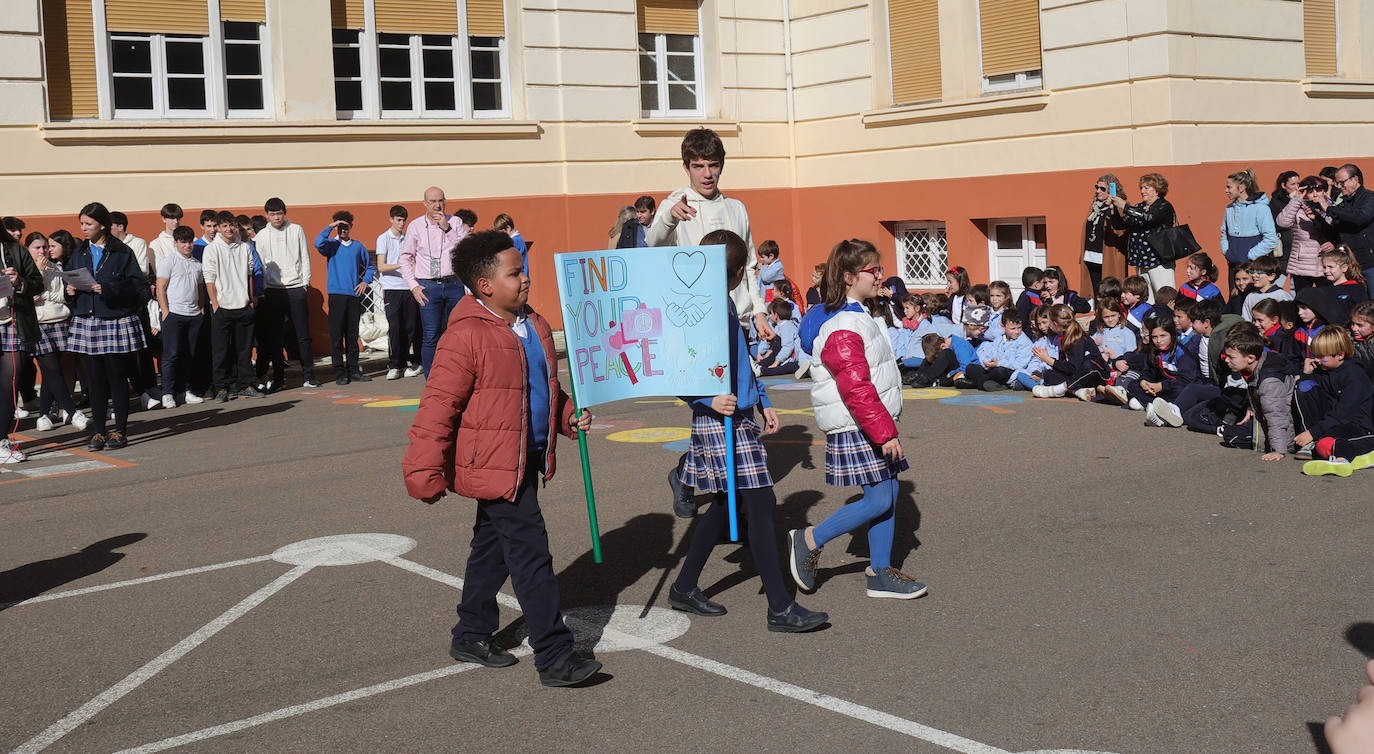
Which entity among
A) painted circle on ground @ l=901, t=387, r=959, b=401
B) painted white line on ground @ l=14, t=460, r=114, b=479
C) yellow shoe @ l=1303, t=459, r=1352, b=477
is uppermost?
painted circle on ground @ l=901, t=387, r=959, b=401

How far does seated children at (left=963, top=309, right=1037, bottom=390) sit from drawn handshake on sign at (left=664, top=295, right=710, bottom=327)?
7749 millimetres

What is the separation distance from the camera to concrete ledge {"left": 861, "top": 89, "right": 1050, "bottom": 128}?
18.0 metres

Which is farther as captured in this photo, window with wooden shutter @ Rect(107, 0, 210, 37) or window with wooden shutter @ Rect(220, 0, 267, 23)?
window with wooden shutter @ Rect(220, 0, 267, 23)

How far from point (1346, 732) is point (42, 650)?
5.20 m

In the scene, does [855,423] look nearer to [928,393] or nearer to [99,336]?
[928,393]

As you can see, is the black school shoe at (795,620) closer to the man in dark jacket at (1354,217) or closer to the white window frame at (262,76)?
the man in dark jacket at (1354,217)

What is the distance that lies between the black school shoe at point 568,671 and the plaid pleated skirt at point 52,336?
8.49 meters

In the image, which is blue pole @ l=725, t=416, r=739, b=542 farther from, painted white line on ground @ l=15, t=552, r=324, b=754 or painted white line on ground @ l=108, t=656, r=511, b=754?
painted white line on ground @ l=15, t=552, r=324, b=754

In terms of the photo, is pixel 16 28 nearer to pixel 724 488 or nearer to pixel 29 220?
pixel 29 220

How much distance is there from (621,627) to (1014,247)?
14.0 meters

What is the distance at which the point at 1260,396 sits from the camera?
9688 mm

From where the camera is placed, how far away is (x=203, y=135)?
56.0 feet

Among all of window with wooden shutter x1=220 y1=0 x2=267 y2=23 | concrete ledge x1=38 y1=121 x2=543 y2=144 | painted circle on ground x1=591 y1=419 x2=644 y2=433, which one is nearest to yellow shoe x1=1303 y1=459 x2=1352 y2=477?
painted circle on ground x1=591 y1=419 x2=644 y2=433

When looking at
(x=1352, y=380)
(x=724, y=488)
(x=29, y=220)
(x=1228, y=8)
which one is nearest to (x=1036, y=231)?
(x=1228, y=8)
